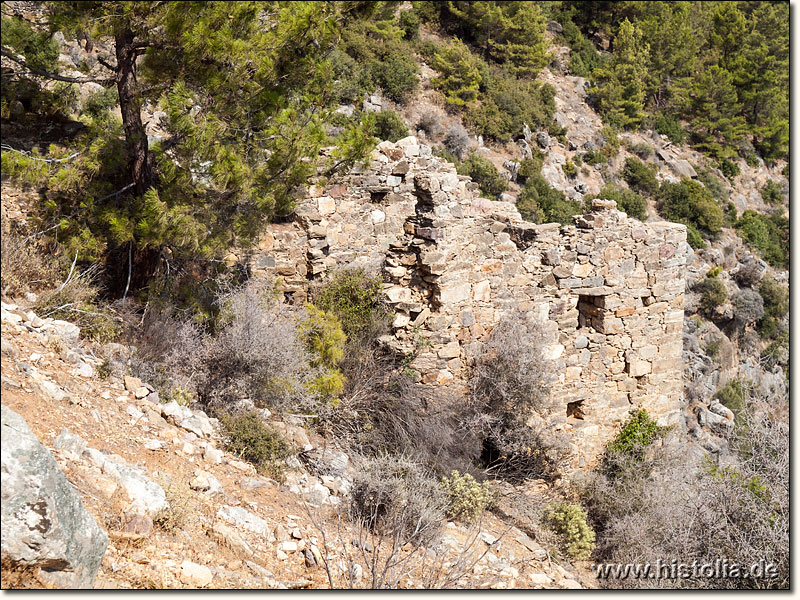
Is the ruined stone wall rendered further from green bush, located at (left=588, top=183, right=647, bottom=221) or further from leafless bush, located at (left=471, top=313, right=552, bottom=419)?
green bush, located at (left=588, top=183, right=647, bottom=221)

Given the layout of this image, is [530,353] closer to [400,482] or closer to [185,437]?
[400,482]

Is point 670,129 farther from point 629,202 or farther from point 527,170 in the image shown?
point 527,170

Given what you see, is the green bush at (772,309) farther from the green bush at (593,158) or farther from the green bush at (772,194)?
the green bush at (772,194)

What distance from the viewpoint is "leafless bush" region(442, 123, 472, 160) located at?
24.0m

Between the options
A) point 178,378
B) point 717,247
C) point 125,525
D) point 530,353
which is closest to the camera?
point 125,525

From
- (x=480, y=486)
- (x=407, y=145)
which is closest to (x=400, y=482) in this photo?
(x=480, y=486)

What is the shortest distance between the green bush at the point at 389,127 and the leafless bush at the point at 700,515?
1573 cm

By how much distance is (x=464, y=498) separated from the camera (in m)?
5.89

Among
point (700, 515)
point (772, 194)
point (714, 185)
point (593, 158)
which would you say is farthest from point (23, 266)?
point (772, 194)

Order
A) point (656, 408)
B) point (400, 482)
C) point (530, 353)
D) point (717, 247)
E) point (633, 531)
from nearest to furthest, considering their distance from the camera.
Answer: point (400, 482), point (633, 531), point (530, 353), point (656, 408), point (717, 247)

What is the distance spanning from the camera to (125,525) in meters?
3.62

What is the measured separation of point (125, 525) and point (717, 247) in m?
27.1

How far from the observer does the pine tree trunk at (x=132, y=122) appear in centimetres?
599

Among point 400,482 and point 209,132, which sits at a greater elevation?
point 209,132
